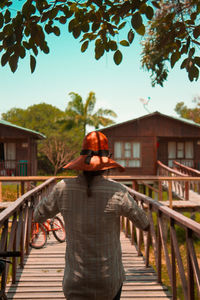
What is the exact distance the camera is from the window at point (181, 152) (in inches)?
878

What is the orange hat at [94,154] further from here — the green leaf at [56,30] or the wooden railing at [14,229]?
the green leaf at [56,30]

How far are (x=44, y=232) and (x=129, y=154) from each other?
1490 centimetres

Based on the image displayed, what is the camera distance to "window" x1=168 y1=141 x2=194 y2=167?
2230 cm

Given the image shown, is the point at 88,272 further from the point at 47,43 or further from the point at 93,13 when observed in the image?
the point at 93,13

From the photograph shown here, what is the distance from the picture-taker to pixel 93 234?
2025mm

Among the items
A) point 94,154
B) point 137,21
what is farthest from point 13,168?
point 94,154

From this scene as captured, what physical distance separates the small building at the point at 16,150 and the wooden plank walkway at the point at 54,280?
15.6 metres

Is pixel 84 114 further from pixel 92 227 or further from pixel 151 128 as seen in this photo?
pixel 92 227

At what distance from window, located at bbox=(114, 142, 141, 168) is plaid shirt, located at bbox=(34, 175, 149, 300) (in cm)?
1880

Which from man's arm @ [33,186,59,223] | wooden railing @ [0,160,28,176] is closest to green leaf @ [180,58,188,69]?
man's arm @ [33,186,59,223]

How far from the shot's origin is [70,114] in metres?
37.2

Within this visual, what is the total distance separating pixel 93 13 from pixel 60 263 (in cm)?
390

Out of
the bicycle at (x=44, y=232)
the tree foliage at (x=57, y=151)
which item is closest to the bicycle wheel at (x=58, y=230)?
the bicycle at (x=44, y=232)

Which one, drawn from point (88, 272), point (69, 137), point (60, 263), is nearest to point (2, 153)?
point (69, 137)
